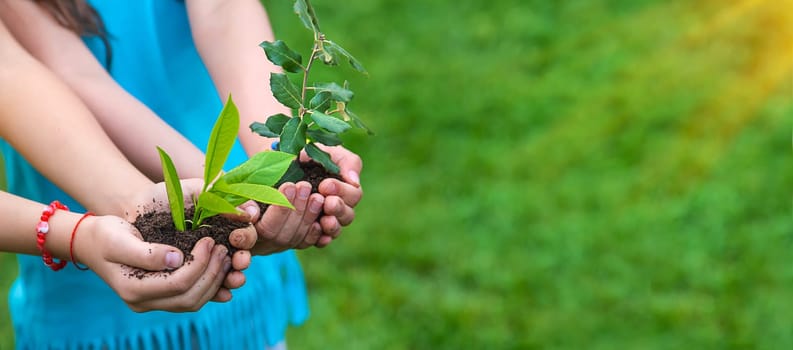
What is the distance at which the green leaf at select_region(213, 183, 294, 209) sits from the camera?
1.17 m

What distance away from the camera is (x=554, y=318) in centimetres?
297

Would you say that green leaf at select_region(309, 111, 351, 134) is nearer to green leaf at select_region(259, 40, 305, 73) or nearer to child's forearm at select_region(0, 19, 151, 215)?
green leaf at select_region(259, 40, 305, 73)

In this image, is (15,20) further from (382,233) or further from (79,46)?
(382,233)

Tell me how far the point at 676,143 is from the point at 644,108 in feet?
0.85

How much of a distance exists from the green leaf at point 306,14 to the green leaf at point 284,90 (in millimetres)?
74

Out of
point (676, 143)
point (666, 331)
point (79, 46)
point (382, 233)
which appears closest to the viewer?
point (79, 46)

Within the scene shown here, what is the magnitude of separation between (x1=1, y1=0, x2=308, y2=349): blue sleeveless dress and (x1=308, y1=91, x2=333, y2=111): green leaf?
439 mm

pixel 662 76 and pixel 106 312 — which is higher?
pixel 662 76

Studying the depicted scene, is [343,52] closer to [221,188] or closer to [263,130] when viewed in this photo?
[263,130]

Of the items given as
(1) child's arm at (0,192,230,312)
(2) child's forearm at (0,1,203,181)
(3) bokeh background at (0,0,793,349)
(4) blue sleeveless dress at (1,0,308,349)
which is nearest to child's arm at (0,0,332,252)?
(2) child's forearm at (0,1,203,181)

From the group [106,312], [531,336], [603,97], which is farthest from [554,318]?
[106,312]

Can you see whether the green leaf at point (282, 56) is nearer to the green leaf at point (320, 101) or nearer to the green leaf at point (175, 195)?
the green leaf at point (320, 101)

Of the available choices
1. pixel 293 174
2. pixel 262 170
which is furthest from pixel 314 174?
pixel 262 170

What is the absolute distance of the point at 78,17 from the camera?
Result: 1558 millimetres
